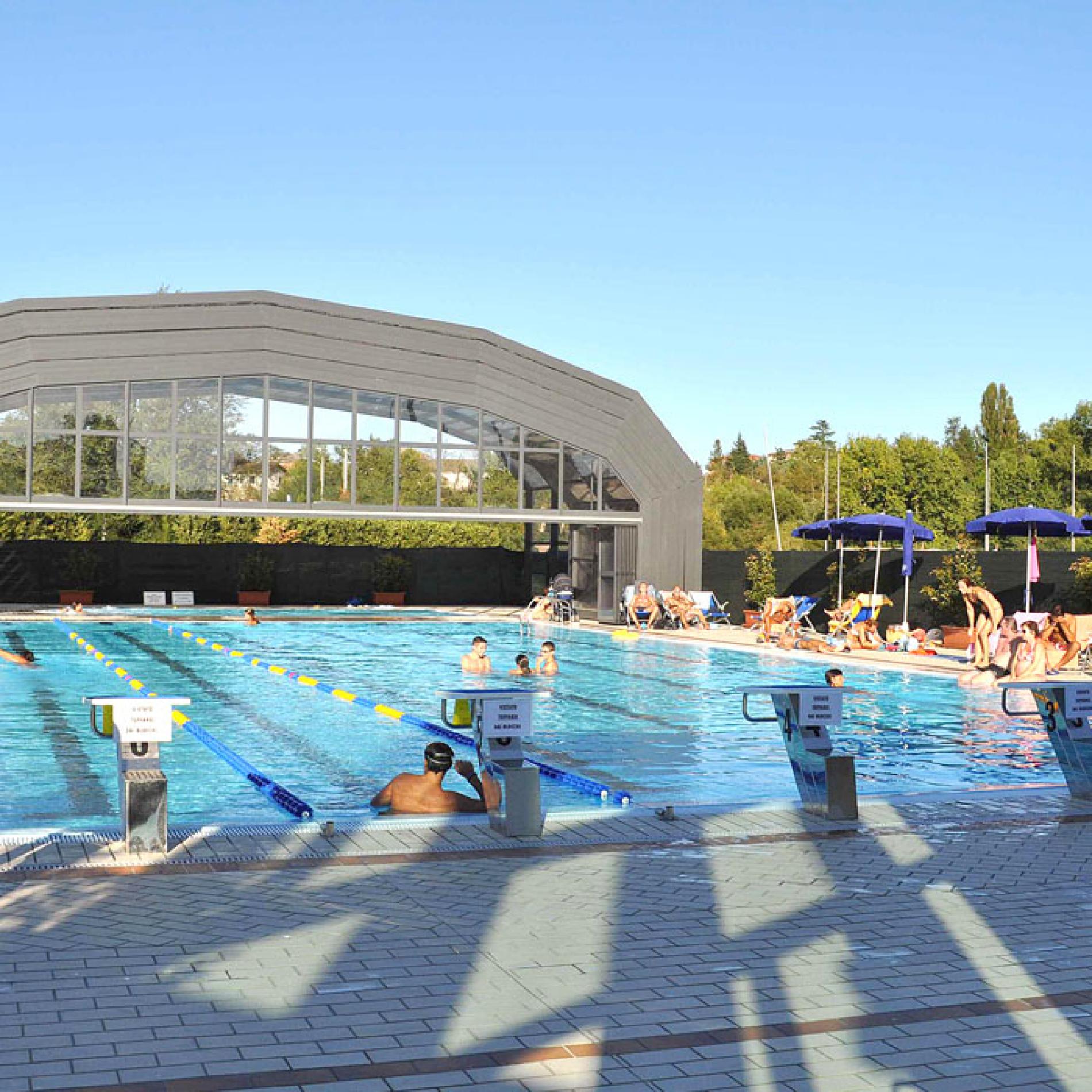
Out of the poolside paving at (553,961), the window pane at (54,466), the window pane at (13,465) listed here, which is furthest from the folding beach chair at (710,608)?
the poolside paving at (553,961)

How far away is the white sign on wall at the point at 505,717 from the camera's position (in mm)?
8078

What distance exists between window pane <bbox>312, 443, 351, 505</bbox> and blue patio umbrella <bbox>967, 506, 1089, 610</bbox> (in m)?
12.8

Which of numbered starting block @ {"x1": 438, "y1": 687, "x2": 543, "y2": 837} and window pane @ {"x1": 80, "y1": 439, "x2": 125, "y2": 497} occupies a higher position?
window pane @ {"x1": 80, "y1": 439, "x2": 125, "y2": 497}

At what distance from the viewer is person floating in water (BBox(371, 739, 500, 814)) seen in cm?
866

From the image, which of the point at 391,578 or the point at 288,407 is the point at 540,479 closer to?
the point at 288,407

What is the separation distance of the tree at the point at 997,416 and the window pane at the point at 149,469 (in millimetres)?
68786

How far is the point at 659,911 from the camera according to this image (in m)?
6.23

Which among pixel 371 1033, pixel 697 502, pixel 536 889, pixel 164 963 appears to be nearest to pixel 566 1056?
pixel 371 1033

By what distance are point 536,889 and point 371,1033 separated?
2.16 m

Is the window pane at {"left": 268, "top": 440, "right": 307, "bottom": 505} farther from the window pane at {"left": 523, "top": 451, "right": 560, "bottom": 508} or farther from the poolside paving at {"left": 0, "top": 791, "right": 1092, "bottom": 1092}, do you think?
the poolside paving at {"left": 0, "top": 791, "right": 1092, "bottom": 1092}

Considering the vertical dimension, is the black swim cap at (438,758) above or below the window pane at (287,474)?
below

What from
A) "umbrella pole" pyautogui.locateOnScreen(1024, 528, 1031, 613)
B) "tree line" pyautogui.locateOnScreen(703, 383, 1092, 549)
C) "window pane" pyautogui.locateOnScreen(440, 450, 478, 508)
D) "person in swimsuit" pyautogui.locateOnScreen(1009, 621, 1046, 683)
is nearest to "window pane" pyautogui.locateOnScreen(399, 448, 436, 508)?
"window pane" pyautogui.locateOnScreen(440, 450, 478, 508)

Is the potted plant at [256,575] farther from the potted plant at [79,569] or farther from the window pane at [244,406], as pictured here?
the window pane at [244,406]

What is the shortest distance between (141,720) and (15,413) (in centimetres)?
2185
